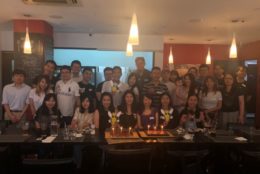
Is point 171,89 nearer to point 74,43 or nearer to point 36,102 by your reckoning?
→ point 36,102

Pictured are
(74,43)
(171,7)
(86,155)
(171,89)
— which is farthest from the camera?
(74,43)

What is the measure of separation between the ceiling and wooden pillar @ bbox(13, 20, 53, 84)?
0.76ft

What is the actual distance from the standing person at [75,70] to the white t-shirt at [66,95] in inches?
20.3

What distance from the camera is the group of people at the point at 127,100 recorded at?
359cm

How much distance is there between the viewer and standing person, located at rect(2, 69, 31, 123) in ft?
14.1

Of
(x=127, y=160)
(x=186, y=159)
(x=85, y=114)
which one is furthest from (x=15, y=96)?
(x=186, y=159)

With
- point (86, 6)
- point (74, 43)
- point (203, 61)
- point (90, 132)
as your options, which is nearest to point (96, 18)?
point (86, 6)

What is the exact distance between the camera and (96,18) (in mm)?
5148

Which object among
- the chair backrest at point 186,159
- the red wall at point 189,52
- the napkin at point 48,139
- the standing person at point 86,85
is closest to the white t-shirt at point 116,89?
the standing person at point 86,85

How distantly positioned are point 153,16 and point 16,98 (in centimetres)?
257

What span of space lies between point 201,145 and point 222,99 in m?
1.84

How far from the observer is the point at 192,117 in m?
3.51

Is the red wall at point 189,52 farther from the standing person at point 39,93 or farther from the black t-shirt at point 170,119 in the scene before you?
the standing person at point 39,93

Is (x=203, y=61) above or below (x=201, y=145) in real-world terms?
above
